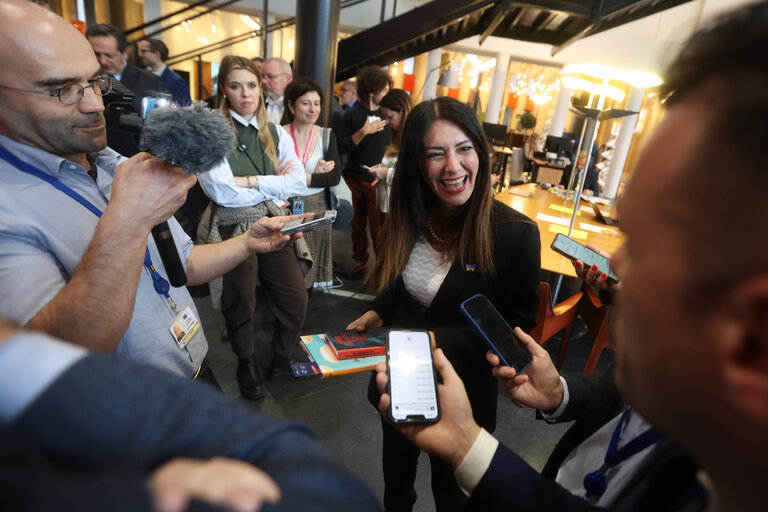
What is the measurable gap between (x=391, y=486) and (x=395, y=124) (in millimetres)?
3421

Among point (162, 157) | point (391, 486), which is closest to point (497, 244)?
point (391, 486)

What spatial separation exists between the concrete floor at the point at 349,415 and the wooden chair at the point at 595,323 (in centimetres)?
52

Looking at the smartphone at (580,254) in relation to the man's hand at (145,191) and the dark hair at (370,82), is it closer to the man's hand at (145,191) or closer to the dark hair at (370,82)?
the man's hand at (145,191)

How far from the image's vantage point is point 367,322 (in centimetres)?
178

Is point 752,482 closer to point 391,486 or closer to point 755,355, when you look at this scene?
point 755,355

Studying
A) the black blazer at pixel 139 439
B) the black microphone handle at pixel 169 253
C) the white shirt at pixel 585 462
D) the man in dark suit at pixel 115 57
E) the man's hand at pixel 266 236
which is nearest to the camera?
the black blazer at pixel 139 439

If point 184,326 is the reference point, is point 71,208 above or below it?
above

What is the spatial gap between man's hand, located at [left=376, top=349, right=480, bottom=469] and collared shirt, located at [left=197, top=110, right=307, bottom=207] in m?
1.72

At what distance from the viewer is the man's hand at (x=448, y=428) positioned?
3.09 feet

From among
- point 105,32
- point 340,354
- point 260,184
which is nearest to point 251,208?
point 260,184

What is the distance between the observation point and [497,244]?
5.45 feet

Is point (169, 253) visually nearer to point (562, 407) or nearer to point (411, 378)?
point (411, 378)

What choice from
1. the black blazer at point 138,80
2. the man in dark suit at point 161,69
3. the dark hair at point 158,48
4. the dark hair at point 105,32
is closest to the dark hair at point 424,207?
the black blazer at point 138,80

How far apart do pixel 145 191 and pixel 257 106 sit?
→ 1.86 meters
